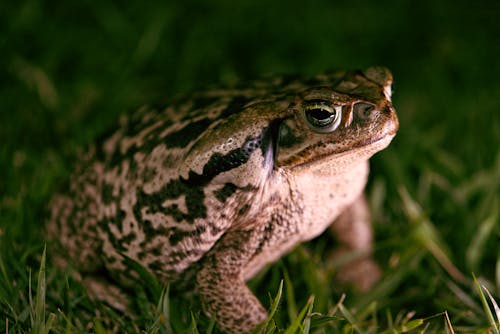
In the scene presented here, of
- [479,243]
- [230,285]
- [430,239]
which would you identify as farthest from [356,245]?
[230,285]

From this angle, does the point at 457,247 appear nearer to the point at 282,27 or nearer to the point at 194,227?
the point at 194,227

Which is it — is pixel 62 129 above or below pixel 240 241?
above

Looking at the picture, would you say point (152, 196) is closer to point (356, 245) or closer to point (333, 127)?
point (333, 127)

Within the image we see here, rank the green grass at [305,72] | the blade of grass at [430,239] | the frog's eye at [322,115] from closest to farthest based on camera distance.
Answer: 1. the frog's eye at [322,115]
2. the green grass at [305,72]
3. the blade of grass at [430,239]

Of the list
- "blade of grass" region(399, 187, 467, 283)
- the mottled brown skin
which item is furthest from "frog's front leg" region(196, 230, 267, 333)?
"blade of grass" region(399, 187, 467, 283)

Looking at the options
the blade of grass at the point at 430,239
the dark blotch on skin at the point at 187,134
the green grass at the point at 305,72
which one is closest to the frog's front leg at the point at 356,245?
the green grass at the point at 305,72

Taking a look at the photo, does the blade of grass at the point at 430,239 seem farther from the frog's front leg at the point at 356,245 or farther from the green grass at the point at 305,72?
the frog's front leg at the point at 356,245

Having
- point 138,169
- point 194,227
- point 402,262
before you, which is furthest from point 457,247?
point 138,169
